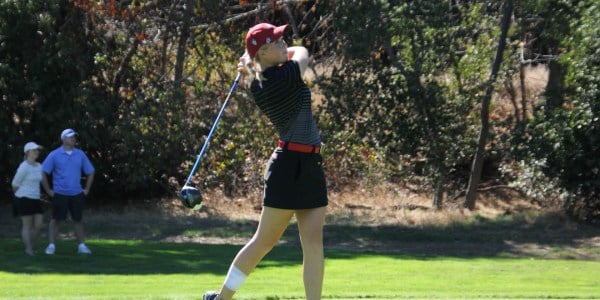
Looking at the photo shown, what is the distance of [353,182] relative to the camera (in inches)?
766

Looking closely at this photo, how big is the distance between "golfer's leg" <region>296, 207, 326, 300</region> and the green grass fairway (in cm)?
244

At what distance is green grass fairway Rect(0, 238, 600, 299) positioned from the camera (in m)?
10.0

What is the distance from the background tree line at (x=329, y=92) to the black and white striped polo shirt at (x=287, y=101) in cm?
1027

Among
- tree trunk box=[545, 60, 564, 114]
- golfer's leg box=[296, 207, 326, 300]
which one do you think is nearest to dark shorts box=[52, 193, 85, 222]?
tree trunk box=[545, 60, 564, 114]

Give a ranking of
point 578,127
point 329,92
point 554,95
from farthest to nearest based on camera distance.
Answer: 1. point 329,92
2. point 554,95
3. point 578,127

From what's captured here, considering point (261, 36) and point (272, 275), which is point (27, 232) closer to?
point (272, 275)

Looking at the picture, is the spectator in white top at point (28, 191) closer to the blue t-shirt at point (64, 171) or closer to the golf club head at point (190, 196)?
the blue t-shirt at point (64, 171)

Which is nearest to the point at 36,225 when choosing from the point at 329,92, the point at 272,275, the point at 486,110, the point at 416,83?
the point at 272,275

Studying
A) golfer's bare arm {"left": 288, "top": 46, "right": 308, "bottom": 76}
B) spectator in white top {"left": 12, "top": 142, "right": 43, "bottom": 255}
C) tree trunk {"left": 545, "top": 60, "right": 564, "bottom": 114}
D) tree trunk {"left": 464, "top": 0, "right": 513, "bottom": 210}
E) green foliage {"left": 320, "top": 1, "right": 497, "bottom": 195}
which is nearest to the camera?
golfer's bare arm {"left": 288, "top": 46, "right": 308, "bottom": 76}

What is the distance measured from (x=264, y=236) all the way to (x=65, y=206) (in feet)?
25.6

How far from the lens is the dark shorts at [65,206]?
544 inches

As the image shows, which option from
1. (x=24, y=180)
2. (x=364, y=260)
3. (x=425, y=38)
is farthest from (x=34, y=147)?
(x=425, y=38)

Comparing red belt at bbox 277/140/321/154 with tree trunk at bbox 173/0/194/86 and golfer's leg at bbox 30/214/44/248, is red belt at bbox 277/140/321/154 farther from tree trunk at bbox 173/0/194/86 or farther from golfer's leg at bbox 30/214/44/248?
tree trunk at bbox 173/0/194/86

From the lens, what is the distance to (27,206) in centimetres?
1363
